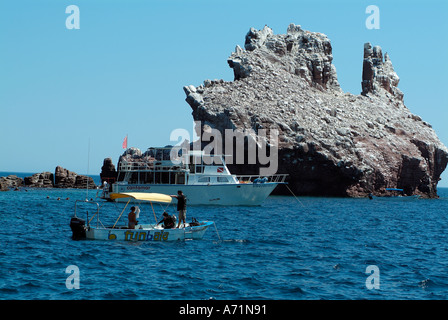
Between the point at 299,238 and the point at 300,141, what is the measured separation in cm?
5094

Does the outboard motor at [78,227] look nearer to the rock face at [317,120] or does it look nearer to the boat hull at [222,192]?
the boat hull at [222,192]

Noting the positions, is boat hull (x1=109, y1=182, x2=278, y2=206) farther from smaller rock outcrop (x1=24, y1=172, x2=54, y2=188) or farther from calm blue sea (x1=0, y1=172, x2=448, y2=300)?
smaller rock outcrop (x1=24, y1=172, x2=54, y2=188)

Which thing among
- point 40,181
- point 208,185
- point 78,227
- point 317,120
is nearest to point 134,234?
point 78,227

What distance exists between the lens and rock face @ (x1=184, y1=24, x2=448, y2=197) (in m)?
85.2

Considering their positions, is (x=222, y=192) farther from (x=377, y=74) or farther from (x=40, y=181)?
(x=377, y=74)

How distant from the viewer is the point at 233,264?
24922 millimetres

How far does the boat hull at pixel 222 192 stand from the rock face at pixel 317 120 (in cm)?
2462

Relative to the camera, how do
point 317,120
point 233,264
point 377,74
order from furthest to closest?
point 377,74, point 317,120, point 233,264

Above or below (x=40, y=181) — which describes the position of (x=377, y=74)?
above

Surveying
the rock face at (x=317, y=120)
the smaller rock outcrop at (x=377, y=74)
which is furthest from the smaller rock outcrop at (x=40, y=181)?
the smaller rock outcrop at (x=377, y=74)

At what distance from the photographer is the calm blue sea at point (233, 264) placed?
784 inches

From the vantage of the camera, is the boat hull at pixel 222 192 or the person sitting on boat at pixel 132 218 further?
the boat hull at pixel 222 192

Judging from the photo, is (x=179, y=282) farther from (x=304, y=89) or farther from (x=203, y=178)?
(x=304, y=89)

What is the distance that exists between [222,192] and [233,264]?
33609 mm
